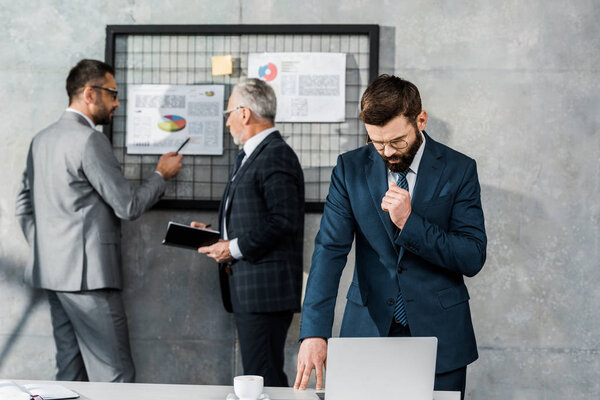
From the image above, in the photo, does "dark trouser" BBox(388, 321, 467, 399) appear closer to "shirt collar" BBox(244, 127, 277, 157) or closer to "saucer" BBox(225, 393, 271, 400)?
"saucer" BBox(225, 393, 271, 400)

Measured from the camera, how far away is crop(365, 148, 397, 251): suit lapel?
1.95 meters

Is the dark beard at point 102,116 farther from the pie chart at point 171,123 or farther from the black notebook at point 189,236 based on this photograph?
the black notebook at point 189,236

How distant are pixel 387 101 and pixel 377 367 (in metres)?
0.78

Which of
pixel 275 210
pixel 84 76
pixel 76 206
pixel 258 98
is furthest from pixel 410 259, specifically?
pixel 84 76

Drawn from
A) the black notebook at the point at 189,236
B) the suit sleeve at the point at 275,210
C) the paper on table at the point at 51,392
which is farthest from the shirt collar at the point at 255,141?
the paper on table at the point at 51,392

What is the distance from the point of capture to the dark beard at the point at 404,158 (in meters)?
1.92

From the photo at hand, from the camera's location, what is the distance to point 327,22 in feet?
10.9

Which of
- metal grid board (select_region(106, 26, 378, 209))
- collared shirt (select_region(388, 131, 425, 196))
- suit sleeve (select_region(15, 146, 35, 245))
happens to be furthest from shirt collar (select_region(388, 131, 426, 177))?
suit sleeve (select_region(15, 146, 35, 245))

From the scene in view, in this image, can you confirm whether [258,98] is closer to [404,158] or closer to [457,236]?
[404,158]

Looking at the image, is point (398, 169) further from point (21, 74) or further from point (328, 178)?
point (21, 74)

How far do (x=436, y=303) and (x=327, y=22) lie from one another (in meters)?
1.87

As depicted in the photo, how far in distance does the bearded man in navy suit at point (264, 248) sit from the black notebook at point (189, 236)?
38mm

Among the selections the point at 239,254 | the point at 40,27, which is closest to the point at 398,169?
the point at 239,254

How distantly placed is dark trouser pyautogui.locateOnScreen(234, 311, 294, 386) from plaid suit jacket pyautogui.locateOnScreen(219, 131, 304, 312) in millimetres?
56
